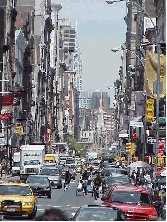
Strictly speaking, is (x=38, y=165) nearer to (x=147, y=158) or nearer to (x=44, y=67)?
(x=147, y=158)

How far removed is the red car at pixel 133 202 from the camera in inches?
910

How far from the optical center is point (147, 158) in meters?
77.8

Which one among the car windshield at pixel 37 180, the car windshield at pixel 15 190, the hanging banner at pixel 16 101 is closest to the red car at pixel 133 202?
the car windshield at pixel 15 190

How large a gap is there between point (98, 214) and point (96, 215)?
80mm

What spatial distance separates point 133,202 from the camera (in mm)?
24297

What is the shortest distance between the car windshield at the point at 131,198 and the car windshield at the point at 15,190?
5765mm

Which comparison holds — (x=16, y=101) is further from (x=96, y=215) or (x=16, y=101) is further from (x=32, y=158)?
(x=96, y=215)

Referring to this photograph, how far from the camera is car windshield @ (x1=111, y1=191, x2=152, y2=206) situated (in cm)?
2432

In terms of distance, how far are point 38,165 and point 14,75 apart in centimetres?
5131

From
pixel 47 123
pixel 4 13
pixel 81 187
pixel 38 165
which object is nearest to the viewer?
pixel 81 187

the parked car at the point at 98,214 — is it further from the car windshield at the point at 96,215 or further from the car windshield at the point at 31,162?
the car windshield at the point at 31,162

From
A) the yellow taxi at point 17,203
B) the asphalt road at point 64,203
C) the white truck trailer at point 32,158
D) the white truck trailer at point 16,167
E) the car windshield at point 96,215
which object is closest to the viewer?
the car windshield at point 96,215

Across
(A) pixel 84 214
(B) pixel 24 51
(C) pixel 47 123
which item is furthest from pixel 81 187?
(C) pixel 47 123

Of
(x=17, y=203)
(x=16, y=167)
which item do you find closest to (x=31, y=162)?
(x=16, y=167)
